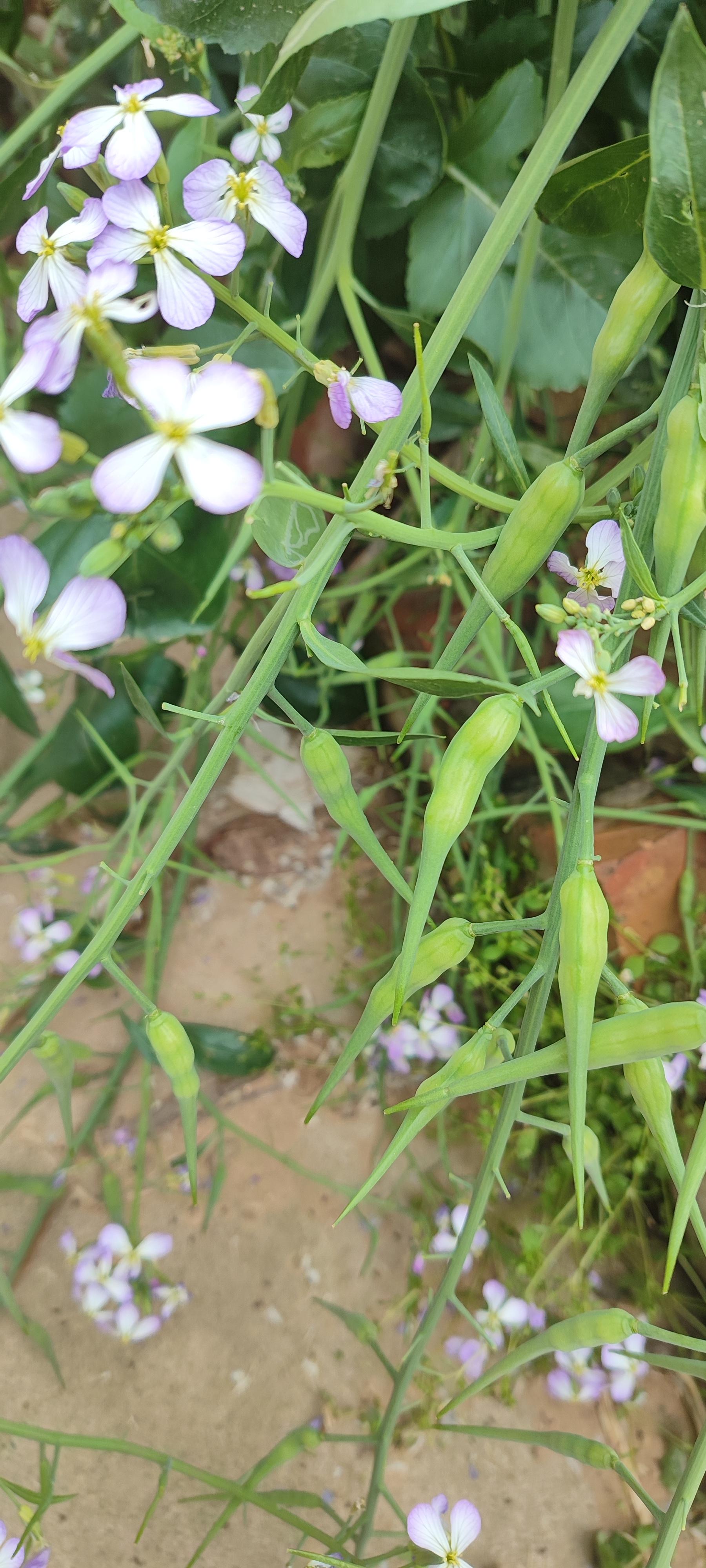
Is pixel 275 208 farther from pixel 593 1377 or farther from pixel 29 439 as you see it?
pixel 593 1377

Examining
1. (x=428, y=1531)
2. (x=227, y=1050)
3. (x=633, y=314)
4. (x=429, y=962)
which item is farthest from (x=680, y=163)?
(x=227, y=1050)

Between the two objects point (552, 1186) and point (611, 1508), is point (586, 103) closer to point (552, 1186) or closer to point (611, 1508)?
→ point (552, 1186)

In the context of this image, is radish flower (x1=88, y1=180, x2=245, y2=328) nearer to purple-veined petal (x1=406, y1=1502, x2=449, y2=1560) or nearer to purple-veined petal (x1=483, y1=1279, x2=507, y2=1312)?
purple-veined petal (x1=406, y1=1502, x2=449, y2=1560)

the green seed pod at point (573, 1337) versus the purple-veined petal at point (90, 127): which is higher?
the purple-veined petal at point (90, 127)

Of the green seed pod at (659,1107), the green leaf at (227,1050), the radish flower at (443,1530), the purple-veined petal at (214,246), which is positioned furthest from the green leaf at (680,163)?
the green leaf at (227,1050)

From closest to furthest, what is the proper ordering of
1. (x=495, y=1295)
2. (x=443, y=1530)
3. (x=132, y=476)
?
1. (x=132, y=476)
2. (x=443, y=1530)
3. (x=495, y=1295)

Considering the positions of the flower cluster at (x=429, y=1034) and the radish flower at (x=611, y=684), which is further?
the flower cluster at (x=429, y=1034)

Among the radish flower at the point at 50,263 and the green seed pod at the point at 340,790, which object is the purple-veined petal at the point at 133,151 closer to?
the radish flower at the point at 50,263
